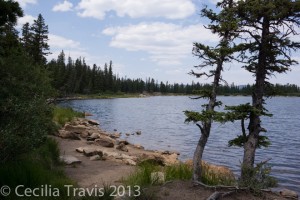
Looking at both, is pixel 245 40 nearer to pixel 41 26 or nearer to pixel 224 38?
pixel 224 38

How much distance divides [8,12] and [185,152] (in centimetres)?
1828

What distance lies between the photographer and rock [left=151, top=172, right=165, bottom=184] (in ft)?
33.8

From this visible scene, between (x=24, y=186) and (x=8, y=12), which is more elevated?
(x=8, y=12)

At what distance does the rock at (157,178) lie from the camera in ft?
33.8

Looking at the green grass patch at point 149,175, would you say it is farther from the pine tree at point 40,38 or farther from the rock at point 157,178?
the pine tree at point 40,38

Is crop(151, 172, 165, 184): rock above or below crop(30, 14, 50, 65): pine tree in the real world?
below

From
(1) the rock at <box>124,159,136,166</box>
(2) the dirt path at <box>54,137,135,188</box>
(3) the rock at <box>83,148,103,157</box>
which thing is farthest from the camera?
(3) the rock at <box>83,148,103,157</box>

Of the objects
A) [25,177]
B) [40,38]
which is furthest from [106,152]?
[40,38]

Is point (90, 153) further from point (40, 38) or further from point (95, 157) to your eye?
point (40, 38)

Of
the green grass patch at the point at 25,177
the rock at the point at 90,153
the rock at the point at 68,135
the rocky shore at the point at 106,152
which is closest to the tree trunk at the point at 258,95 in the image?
the green grass patch at the point at 25,177

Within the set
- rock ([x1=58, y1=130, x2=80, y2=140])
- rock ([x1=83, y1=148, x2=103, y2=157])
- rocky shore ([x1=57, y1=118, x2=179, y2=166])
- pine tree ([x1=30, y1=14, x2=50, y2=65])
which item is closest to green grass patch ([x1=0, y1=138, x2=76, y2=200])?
rocky shore ([x1=57, y1=118, x2=179, y2=166])

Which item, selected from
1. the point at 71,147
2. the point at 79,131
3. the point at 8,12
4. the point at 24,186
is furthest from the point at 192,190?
the point at 79,131

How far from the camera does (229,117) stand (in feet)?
32.9

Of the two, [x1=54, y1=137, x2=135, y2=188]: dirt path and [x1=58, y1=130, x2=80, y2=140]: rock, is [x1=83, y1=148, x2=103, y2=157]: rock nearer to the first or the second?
[x1=54, y1=137, x2=135, y2=188]: dirt path
